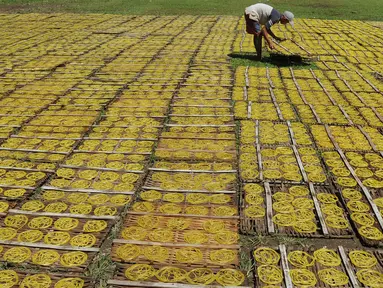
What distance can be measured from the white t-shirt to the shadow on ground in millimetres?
1221

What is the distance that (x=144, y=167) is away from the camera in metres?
5.72

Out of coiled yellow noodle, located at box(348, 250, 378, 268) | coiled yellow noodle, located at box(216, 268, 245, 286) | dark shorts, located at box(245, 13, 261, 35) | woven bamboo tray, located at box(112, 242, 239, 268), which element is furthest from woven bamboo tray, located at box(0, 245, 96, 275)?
dark shorts, located at box(245, 13, 261, 35)

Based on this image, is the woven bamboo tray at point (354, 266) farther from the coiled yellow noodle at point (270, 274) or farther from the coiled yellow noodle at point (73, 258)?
the coiled yellow noodle at point (73, 258)

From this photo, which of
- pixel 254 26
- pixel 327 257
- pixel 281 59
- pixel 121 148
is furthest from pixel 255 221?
pixel 254 26

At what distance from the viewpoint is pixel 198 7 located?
24.2 meters

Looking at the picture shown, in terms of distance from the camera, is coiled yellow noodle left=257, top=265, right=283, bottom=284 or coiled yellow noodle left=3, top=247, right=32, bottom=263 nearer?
coiled yellow noodle left=257, top=265, right=283, bottom=284

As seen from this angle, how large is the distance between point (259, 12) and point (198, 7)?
46.6 ft

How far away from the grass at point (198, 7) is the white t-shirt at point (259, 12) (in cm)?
1206

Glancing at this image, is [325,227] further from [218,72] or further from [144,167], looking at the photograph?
[218,72]

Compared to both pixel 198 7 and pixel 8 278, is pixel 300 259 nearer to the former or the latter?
pixel 8 278

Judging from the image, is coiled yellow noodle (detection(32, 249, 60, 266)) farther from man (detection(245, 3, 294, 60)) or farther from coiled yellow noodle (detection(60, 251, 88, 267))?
man (detection(245, 3, 294, 60))

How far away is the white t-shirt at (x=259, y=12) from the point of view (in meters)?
11.0

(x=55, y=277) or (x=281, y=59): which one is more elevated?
(x=281, y=59)

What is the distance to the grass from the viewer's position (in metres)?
22.3
